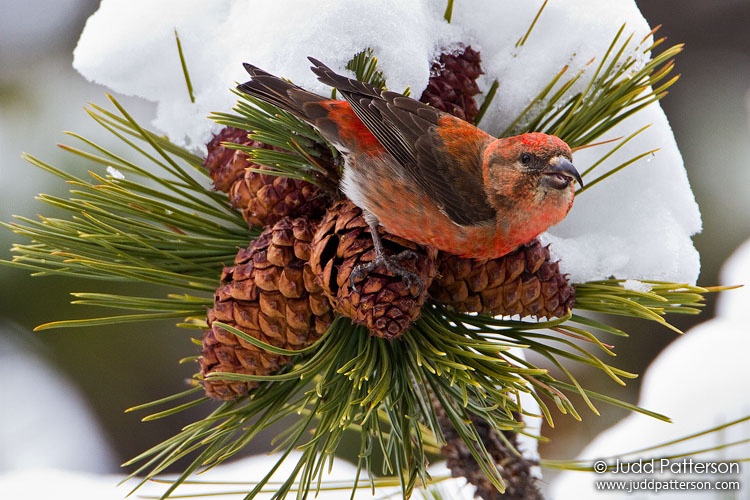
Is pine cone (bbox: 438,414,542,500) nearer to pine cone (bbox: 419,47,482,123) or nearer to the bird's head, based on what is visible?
the bird's head

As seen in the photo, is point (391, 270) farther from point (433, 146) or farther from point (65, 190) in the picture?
point (65, 190)

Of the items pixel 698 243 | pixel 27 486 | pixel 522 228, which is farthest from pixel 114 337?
pixel 698 243

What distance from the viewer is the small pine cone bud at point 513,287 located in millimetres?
1360

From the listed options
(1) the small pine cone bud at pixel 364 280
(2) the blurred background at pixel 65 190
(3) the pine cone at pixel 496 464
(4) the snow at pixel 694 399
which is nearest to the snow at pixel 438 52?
(1) the small pine cone bud at pixel 364 280

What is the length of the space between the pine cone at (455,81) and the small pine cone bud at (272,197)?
328 mm

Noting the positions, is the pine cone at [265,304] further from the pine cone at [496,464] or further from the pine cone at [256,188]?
the pine cone at [496,464]

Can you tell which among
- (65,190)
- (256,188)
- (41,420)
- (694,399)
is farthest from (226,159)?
(41,420)

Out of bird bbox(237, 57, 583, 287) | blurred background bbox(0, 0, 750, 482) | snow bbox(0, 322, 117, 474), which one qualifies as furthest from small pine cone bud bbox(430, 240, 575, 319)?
snow bbox(0, 322, 117, 474)

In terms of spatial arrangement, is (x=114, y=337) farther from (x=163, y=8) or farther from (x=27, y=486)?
(x=163, y=8)

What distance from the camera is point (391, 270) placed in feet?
4.13

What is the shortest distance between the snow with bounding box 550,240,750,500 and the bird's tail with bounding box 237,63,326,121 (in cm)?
118

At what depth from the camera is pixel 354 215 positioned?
138 centimetres

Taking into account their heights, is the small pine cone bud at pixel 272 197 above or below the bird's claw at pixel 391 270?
above

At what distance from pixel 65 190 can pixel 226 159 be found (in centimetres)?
140
